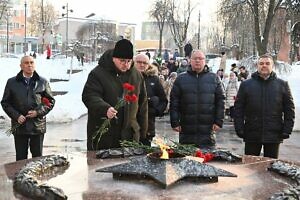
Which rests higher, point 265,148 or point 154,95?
point 154,95

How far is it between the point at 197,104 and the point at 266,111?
2.44 feet

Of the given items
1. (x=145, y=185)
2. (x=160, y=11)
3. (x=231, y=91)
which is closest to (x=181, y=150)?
(x=145, y=185)

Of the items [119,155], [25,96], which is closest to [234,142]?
[25,96]

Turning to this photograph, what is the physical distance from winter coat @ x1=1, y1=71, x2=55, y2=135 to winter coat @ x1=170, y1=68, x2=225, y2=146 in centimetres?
146

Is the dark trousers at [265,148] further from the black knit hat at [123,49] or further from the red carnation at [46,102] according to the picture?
the red carnation at [46,102]

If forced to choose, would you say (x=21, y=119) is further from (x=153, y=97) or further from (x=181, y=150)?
(x=181, y=150)

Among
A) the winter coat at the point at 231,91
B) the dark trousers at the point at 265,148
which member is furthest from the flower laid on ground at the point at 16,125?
the winter coat at the point at 231,91

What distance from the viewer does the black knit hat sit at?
4664mm

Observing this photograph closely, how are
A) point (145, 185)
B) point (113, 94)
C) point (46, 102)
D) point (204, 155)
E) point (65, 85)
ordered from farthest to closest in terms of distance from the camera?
1. point (65, 85)
2. point (46, 102)
3. point (113, 94)
4. point (204, 155)
5. point (145, 185)

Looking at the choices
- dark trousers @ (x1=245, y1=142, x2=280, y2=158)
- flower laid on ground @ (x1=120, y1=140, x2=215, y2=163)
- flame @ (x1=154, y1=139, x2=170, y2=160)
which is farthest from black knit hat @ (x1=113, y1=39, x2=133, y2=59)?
dark trousers @ (x1=245, y1=142, x2=280, y2=158)

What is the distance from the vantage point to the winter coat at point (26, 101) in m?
5.88

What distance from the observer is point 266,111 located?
18.6 ft

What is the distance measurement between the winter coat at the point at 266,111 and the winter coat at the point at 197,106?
0.84 feet

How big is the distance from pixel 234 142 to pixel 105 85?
23.1 ft
